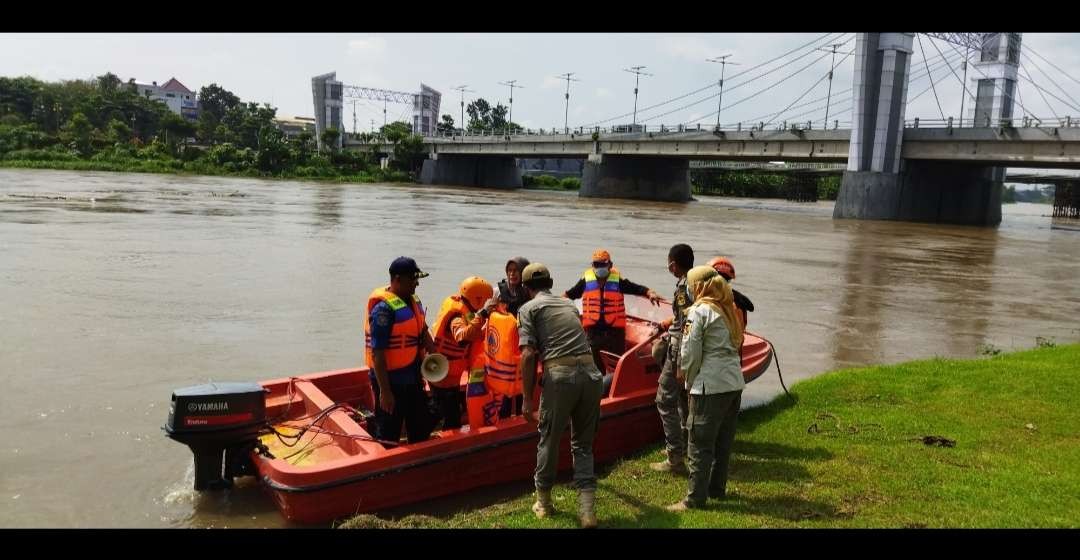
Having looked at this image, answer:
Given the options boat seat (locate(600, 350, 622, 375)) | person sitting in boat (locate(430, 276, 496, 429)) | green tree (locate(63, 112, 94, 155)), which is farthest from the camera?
green tree (locate(63, 112, 94, 155))

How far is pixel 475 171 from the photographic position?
8300 cm

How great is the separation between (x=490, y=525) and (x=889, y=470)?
2.77 meters

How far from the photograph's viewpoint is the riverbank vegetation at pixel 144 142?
74000 mm

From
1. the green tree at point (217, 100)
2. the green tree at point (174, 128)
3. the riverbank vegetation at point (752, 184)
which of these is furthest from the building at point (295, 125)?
the riverbank vegetation at point (752, 184)

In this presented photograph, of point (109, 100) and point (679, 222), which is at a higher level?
point (109, 100)

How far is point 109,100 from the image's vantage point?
91.4 m

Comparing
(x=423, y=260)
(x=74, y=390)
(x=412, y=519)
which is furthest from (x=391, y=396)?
(x=423, y=260)

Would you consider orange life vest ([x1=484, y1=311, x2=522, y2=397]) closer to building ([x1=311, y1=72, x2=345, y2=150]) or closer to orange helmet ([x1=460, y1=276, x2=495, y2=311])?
orange helmet ([x1=460, y1=276, x2=495, y2=311])

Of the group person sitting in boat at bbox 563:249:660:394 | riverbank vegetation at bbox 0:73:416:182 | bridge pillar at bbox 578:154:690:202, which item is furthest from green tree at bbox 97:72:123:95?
person sitting in boat at bbox 563:249:660:394

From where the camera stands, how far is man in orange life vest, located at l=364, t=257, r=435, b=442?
514cm

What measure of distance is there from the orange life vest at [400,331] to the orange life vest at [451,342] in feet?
1.01

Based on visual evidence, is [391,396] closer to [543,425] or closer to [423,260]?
[543,425]

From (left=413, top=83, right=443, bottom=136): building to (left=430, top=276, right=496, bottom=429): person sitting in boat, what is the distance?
107m
